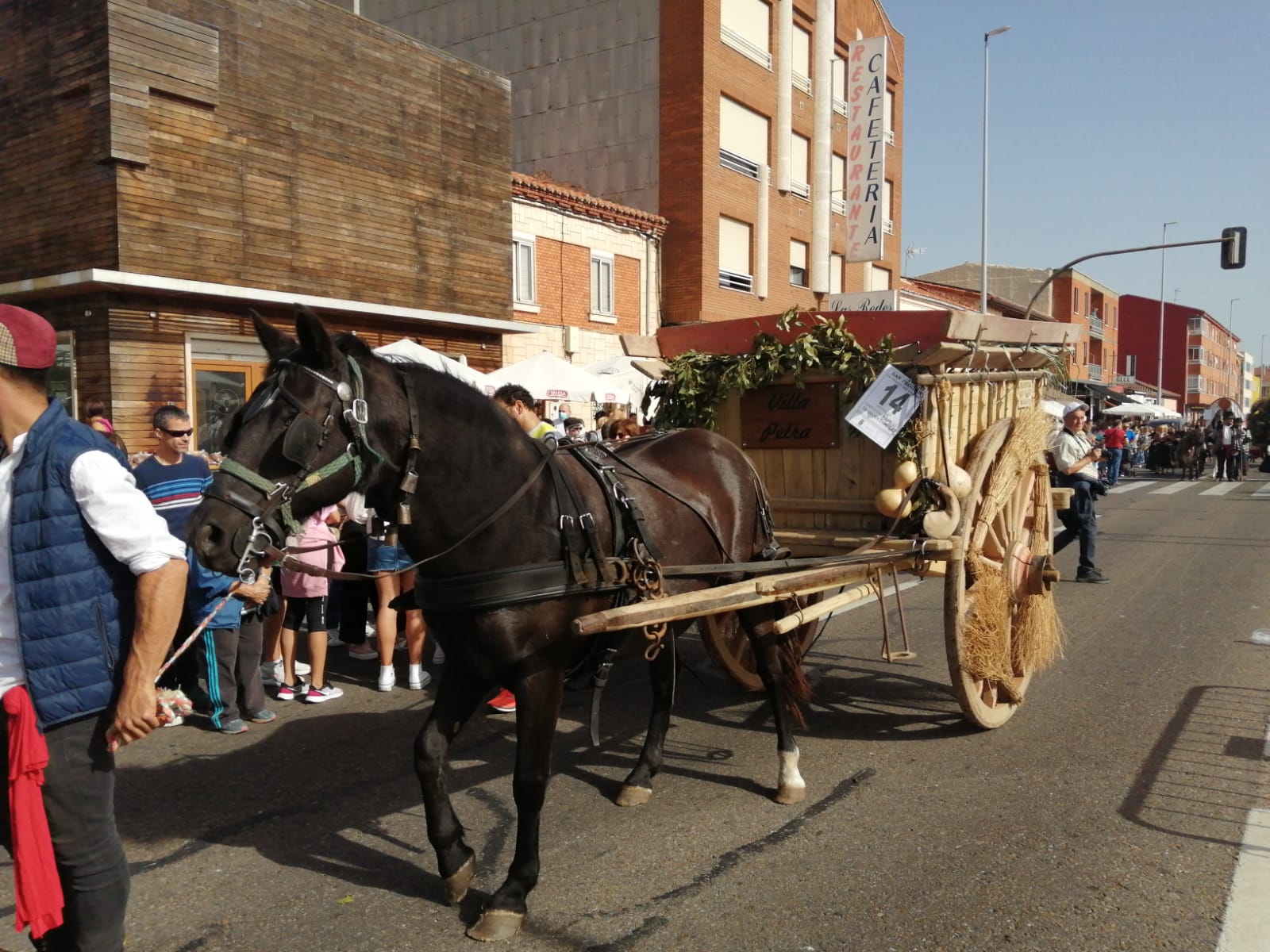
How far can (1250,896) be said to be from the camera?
3.43 metres

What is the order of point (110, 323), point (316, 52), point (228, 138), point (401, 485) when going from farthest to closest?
point (316, 52), point (228, 138), point (110, 323), point (401, 485)

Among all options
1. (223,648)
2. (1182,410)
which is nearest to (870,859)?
(223,648)

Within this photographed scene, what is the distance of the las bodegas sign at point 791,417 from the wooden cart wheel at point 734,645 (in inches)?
36.3

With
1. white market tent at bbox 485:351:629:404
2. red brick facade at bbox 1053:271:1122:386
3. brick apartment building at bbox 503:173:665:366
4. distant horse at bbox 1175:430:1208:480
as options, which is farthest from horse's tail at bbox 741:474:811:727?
red brick facade at bbox 1053:271:1122:386

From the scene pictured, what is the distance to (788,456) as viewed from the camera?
221 inches

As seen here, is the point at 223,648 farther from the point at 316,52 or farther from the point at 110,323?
the point at 316,52

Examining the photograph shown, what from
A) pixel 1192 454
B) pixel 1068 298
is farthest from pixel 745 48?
pixel 1068 298

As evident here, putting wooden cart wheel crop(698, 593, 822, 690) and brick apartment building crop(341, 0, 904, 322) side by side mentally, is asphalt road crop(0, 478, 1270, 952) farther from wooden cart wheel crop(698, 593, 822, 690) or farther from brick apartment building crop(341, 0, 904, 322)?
brick apartment building crop(341, 0, 904, 322)

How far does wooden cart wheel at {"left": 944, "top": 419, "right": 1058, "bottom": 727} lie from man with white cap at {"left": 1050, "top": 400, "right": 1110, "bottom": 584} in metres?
4.24

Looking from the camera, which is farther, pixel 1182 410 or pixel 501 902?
→ pixel 1182 410

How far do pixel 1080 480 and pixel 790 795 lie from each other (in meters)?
7.09

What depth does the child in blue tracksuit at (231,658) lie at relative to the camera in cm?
524

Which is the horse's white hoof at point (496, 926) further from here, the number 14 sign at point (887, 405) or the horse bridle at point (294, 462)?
the number 14 sign at point (887, 405)

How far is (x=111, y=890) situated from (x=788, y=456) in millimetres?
4018
